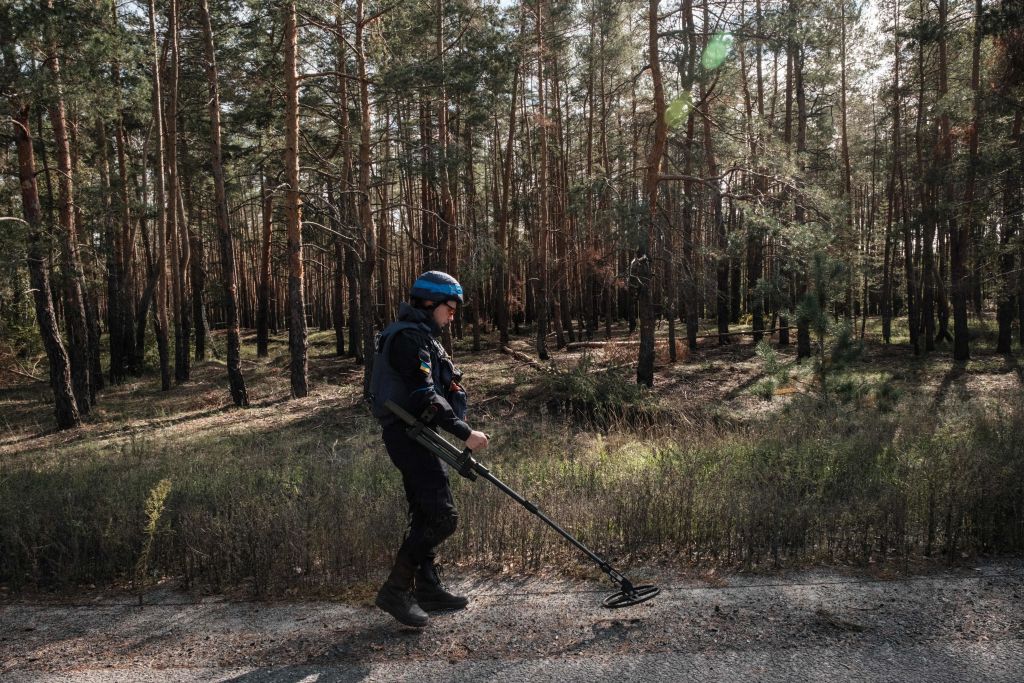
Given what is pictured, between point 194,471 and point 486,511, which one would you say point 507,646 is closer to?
point 486,511

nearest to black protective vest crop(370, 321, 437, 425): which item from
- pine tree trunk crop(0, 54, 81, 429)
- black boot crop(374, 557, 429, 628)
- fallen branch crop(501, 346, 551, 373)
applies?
black boot crop(374, 557, 429, 628)

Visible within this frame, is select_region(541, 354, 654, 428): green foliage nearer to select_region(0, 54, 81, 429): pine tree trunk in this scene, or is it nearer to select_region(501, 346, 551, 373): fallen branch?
select_region(501, 346, 551, 373): fallen branch

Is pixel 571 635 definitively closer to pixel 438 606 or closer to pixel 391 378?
pixel 438 606

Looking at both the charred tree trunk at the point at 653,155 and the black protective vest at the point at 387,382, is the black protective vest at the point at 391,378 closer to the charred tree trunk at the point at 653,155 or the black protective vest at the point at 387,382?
the black protective vest at the point at 387,382

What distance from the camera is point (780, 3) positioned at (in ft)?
45.3

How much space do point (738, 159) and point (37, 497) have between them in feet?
46.7

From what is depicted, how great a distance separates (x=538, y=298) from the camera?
2297cm

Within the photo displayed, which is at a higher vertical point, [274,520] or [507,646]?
[274,520]

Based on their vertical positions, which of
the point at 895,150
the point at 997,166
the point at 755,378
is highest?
the point at 895,150

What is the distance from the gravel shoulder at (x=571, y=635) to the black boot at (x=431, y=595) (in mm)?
84

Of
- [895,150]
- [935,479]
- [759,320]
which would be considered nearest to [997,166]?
[895,150]

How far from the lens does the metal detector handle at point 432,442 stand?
3885 mm

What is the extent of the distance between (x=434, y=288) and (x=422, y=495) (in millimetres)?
1250

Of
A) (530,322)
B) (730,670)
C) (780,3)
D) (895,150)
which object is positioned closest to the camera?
(730,670)
